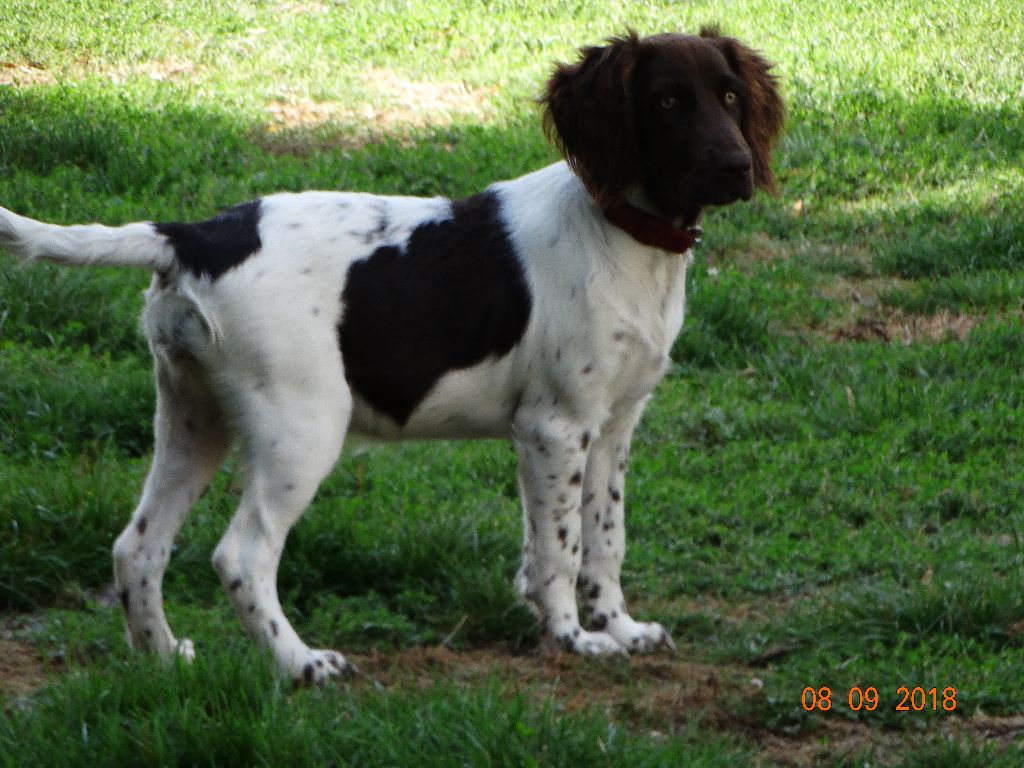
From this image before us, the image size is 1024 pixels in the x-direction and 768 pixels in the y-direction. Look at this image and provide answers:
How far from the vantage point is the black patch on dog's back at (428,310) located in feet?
13.7

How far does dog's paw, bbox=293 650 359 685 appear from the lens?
3988 millimetres

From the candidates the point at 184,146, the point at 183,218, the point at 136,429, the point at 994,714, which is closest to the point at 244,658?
the point at 994,714

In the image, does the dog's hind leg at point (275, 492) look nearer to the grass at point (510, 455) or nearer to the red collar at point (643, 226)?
the grass at point (510, 455)

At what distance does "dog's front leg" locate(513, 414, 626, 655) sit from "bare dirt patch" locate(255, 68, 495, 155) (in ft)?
16.3

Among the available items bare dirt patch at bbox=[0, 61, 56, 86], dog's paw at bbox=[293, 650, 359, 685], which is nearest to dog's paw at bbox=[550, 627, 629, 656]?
dog's paw at bbox=[293, 650, 359, 685]

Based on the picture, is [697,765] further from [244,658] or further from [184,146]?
[184,146]

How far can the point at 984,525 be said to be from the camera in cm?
532

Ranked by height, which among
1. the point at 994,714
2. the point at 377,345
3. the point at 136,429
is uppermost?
the point at 377,345

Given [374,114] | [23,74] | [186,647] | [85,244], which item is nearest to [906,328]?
[374,114]

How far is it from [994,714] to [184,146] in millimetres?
5960

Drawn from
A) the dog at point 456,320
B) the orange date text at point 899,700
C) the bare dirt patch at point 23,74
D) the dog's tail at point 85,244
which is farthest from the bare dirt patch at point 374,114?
the orange date text at point 899,700

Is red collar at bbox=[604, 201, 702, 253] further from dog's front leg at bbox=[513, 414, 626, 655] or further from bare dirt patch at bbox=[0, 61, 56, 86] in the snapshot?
bare dirt patch at bbox=[0, 61, 56, 86]

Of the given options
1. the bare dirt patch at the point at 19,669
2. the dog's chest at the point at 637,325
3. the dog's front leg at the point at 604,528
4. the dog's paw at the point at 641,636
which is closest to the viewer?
the bare dirt patch at the point at 19,669

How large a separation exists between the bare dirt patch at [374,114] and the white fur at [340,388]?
4778 millimetres
